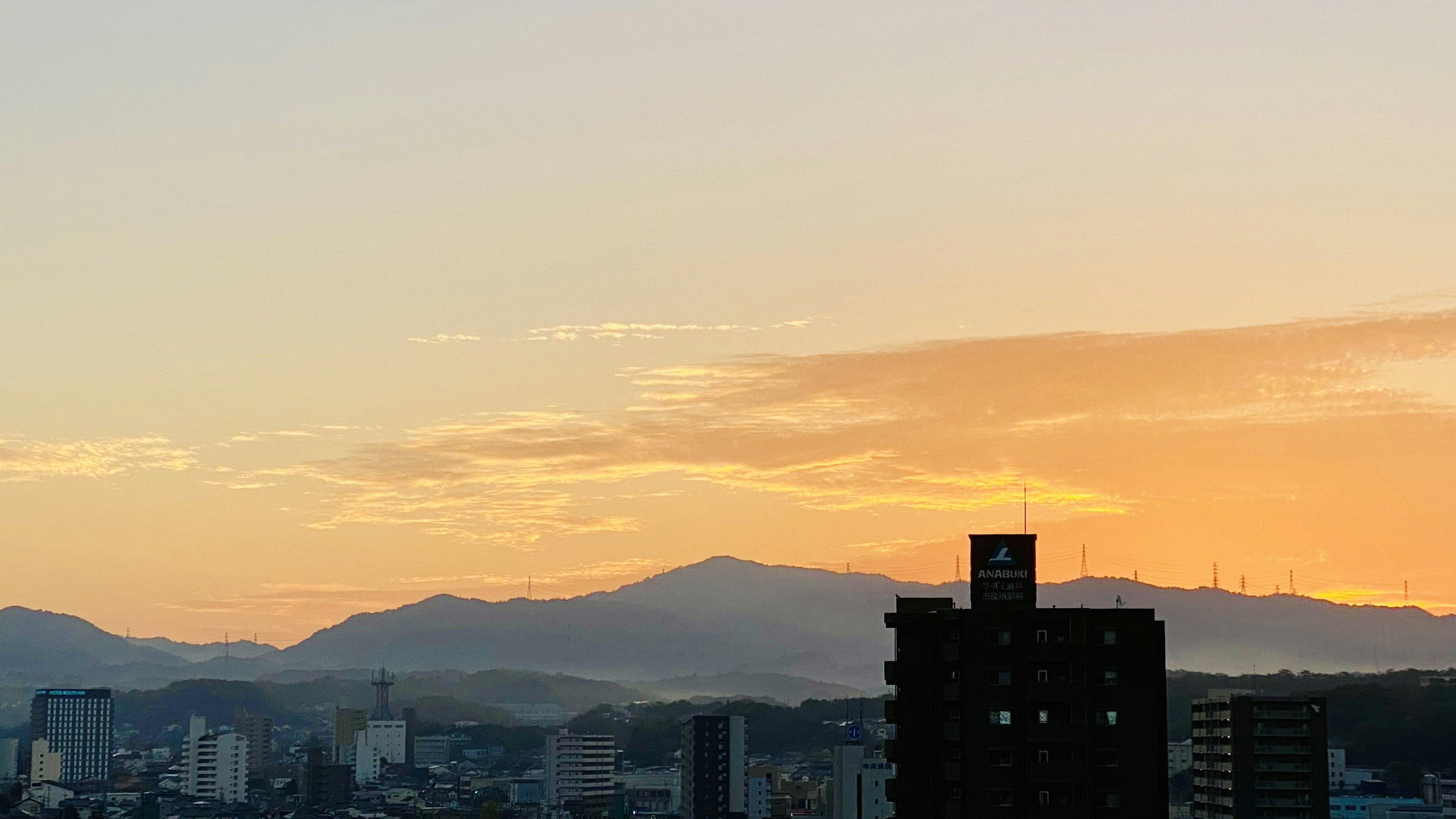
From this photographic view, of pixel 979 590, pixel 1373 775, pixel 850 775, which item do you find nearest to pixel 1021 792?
pixel 979 590

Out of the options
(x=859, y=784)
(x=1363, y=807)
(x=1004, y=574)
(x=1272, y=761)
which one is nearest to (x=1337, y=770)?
(x=1363, y=807)

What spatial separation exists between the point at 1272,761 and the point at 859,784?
1061 inches

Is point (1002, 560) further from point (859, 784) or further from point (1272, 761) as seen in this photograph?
point (1272, 761)

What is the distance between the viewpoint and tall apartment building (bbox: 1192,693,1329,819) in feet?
406

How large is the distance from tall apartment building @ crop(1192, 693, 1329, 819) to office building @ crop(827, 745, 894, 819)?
72.2 feet

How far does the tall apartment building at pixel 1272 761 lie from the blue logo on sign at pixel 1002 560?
69.6 meters

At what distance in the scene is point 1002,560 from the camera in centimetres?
6075

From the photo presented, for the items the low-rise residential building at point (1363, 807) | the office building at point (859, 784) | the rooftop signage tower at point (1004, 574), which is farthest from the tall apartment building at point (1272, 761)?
the rooftop signage tower at point (1004, 574)

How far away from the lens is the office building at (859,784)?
138000 millimetres

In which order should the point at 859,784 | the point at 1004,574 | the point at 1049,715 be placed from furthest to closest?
1. the point at 859,784
2. the point at 1004,574
3. the point at 1049,715

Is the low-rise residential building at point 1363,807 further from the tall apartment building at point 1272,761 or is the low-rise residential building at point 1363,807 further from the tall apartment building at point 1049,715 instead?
the tall apartment building at point 1049,715

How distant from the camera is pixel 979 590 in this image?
199 feet

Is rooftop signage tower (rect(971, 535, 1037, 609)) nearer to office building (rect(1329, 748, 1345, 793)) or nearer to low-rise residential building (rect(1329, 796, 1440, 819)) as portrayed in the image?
low-rise residential building (rect(1329, 796, 1440, 819))

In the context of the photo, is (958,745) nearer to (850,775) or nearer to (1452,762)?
(850,775)
